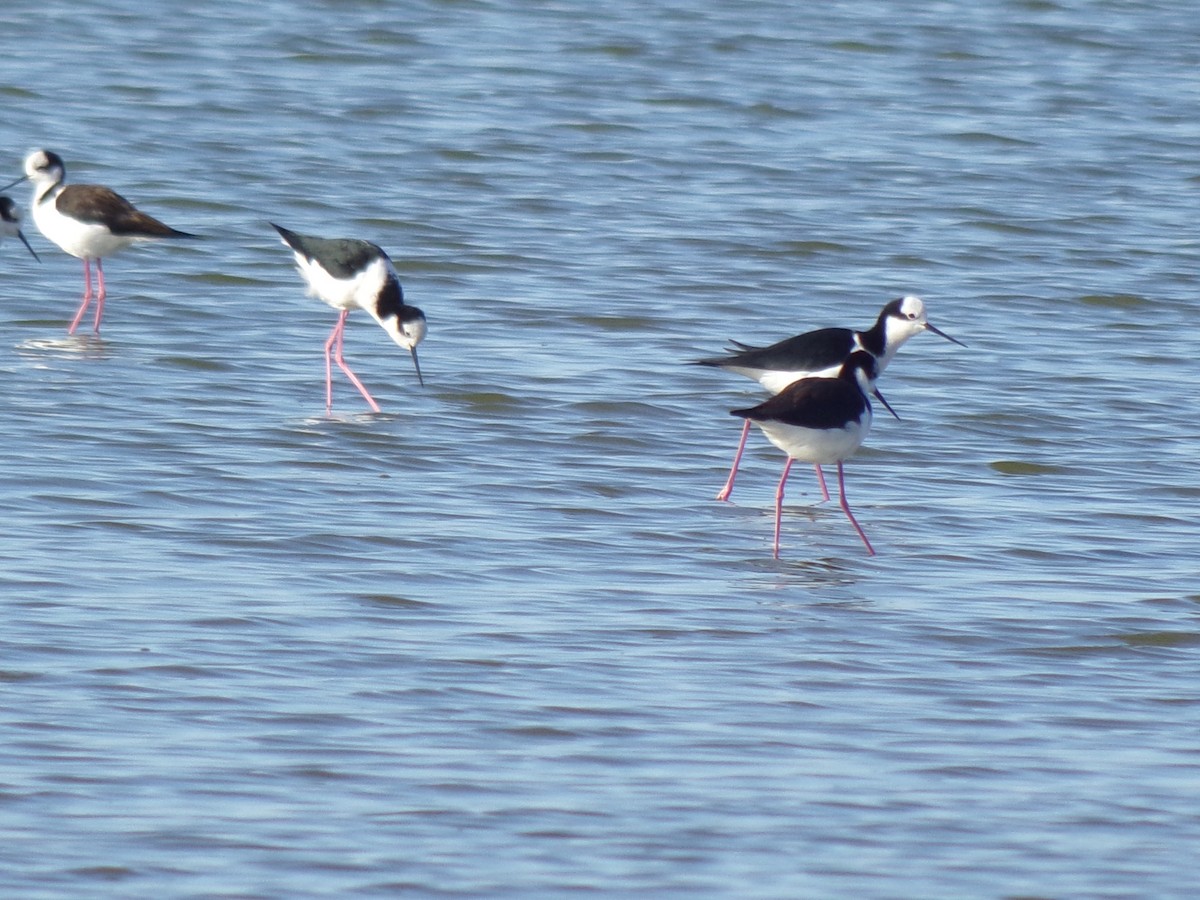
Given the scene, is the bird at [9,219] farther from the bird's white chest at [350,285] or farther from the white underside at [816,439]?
the white underside at [816,439]

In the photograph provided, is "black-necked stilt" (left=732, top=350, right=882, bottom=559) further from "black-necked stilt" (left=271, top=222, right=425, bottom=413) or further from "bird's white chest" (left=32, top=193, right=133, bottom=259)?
"bird's white chest" (left=32, top=193, right=133, bottom=259)

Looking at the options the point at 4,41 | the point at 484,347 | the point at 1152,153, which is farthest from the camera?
the point at 4,41

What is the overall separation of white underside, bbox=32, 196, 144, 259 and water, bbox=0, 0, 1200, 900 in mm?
342

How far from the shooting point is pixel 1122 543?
793cm

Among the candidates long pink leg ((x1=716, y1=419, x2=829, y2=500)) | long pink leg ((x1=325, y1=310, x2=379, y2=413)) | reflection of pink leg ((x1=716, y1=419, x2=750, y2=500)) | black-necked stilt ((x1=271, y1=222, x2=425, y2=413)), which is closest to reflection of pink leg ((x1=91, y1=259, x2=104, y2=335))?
black-necked stilt ((x1=271, y1=222, x2=425, y2=413))

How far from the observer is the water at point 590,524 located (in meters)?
4.98

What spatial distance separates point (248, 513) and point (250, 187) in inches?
322

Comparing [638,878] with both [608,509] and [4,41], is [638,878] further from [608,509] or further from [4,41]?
[4,41]

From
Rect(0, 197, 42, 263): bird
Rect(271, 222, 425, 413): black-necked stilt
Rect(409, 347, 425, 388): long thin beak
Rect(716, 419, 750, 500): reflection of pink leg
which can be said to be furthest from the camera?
Rect(0, 197, 42, 263): bird

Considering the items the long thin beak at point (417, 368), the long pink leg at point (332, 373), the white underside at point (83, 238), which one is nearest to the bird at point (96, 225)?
the white underside at point (83, 238)

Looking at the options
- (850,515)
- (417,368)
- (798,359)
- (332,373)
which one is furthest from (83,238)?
(850,515)

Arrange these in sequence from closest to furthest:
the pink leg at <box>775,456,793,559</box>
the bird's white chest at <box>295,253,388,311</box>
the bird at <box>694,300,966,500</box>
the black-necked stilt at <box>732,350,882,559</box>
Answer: the pink leg at <box>775,456,793,559</box>, the black-necked stilt at <box>732,350,882,559</box>, the bird at <box>694,300,966,500</box>, the bird's white chest at <box>295,253,388,311</box>

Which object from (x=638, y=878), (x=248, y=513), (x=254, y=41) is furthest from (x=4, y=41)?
(x=638, y=878)

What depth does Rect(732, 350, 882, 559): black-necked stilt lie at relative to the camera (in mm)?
8047
